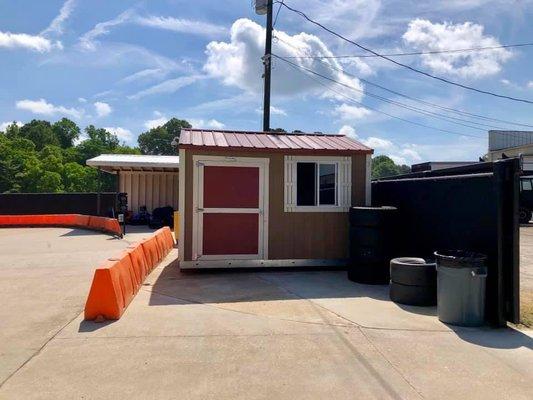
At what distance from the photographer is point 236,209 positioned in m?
8.51

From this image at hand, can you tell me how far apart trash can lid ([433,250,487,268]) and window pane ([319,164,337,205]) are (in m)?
3.43

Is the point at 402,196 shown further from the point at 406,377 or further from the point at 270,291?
the point at 406,377

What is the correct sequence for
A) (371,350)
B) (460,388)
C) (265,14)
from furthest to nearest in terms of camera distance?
(265,14), (371,350), (460,388)

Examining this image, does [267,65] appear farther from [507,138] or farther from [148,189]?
[507,138]

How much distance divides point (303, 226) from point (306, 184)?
0.88 meters

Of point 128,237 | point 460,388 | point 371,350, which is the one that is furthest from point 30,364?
point 128,237

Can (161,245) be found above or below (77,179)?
below

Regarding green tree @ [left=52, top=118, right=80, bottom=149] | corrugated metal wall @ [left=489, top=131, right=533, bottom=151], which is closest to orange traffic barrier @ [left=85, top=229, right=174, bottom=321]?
corrugated metal wall @ [left=489, top=131, right=533, bottom=151]

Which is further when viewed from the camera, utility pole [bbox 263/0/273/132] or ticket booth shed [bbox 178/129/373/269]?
utility pole [bbox 263/0/273/132]

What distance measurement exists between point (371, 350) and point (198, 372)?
1.82 m

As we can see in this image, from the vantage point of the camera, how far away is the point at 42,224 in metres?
21.0

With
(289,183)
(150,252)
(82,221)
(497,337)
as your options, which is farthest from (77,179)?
(497,337)

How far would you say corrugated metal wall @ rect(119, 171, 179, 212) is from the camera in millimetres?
22469

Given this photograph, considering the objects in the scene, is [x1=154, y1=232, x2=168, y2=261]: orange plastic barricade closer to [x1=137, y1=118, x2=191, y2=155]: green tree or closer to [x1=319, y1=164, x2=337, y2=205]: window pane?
[x1=319, y1=164, x2=337, y2=205]: window pane
